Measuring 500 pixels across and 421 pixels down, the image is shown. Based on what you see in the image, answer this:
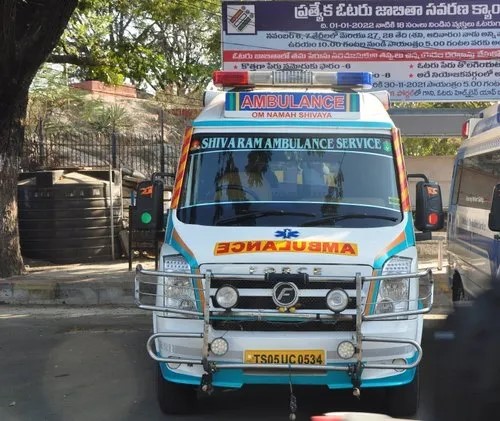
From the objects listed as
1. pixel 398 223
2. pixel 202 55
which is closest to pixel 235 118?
pixel 398 223

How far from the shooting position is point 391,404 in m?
5.25

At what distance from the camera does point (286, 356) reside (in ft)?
15.6

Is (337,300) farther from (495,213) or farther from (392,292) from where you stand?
(495,213)

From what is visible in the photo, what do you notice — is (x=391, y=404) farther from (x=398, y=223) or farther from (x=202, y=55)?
(x=202, y=55)

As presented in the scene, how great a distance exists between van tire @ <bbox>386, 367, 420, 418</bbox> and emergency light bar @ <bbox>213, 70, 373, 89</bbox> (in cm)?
260

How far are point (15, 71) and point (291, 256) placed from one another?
7111 mm

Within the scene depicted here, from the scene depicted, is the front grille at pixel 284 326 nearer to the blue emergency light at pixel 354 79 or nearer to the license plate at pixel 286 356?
the license plate at pixel 286 356

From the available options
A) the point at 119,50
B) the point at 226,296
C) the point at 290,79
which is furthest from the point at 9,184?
the point at 226,296

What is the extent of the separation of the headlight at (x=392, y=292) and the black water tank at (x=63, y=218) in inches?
357

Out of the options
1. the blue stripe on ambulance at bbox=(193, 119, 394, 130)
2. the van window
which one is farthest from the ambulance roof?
the van window

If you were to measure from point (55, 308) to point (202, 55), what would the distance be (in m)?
22.7

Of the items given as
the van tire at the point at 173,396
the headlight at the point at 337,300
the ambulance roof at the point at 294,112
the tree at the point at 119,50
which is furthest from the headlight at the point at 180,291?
the tree at the point at 119,50

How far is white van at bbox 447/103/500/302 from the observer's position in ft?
22.8

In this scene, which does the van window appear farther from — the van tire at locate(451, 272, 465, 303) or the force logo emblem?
the force logo emblem
